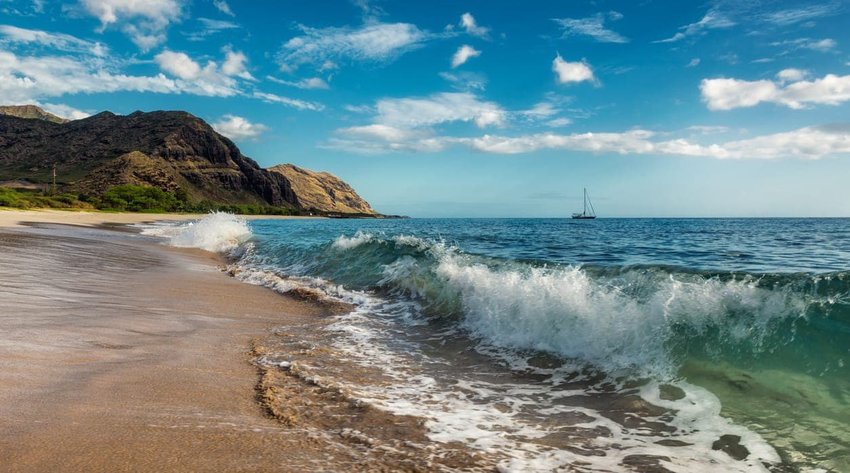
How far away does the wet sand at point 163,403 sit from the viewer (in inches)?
138

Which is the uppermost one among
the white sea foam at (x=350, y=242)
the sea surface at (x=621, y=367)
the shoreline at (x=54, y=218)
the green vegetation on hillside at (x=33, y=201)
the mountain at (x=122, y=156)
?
the mountain at (x=122, y=156)

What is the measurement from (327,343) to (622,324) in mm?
4374

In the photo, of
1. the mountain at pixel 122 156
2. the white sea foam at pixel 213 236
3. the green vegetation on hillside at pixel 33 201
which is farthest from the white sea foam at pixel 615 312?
the mountain at pixel 122 156

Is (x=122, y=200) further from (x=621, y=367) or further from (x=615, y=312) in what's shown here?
(x=621, y=367)

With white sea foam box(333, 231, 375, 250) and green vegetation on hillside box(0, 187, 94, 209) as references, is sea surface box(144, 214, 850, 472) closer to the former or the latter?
white sea foam box(333, 231, 375, 250)

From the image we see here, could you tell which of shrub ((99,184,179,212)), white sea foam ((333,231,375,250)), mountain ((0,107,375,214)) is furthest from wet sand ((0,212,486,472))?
mountain ((0,107,375,214))

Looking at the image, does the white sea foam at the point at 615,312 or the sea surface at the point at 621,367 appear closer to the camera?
the sea surface at the point at 621,367

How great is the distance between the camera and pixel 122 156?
495ft

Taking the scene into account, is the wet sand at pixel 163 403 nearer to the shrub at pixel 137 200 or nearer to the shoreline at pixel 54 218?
the shoreline at pixel 54 218

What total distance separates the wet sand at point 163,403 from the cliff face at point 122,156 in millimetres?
147433

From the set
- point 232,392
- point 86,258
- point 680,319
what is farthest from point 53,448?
point 86,258

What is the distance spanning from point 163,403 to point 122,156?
173 meters

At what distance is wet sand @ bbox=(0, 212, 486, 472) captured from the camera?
351cm

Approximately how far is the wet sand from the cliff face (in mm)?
147433
